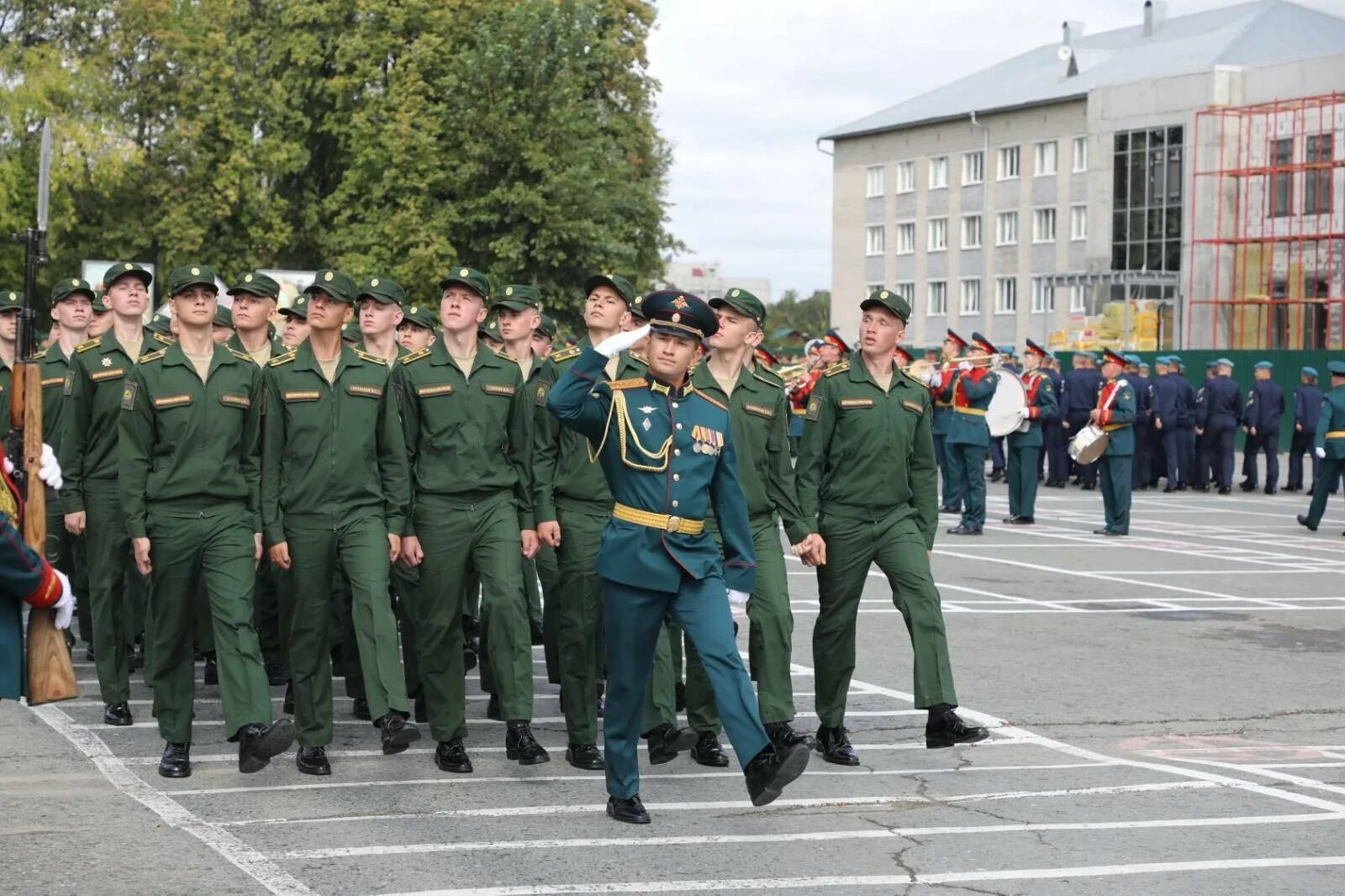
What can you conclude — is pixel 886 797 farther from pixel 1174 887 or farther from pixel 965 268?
pixel 965 268

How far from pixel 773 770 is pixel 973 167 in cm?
7586

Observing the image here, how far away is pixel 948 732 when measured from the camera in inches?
372

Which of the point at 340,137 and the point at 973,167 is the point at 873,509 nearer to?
the point at 340,137

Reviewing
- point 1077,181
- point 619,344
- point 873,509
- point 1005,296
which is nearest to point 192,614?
point 619,344

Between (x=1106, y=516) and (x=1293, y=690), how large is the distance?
460 inches

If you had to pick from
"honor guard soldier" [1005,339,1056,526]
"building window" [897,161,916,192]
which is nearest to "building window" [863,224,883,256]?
"building window" [897,161,916,192]

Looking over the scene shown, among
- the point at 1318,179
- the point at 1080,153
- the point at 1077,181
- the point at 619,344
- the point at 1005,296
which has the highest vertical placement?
the point at 1080,153

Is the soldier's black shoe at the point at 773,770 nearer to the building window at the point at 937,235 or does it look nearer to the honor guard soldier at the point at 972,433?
the honor guard soldier at the point at 972,433

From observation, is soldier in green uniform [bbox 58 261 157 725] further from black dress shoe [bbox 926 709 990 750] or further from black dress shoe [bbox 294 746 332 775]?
black dress shoe [bbox 926 709 990 750]

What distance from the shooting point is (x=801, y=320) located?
6083 inches

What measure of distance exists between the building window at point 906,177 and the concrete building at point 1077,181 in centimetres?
7

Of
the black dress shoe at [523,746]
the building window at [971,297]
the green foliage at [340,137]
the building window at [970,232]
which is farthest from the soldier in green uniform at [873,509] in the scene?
the building window at [970,232]

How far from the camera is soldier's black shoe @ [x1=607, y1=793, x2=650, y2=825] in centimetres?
769

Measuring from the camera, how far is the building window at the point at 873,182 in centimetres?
8762
